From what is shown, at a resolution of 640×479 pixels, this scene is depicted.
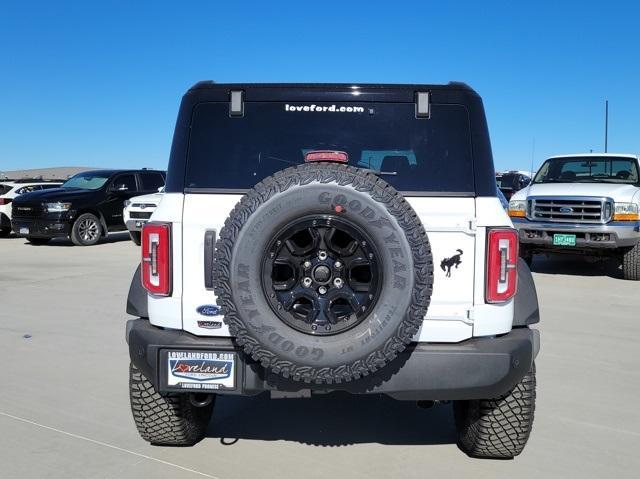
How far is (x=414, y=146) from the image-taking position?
3.14 metres

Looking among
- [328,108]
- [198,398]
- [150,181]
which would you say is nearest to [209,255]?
[198,398]

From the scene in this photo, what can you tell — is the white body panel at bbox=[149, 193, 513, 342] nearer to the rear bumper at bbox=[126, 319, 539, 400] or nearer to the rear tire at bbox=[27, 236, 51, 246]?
the rear bumper at bbox=[126, 319, 539, 400]

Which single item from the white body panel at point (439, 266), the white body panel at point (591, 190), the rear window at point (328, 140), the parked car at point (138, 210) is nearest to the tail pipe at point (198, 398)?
the white body panel at point (439, 266)

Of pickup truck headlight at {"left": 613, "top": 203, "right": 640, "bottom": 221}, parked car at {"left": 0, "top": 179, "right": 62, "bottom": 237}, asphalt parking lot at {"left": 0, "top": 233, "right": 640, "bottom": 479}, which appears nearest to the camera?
asphalt parking lot at {"left": 0, "top": 233, "right": 640, "bottom": 479}

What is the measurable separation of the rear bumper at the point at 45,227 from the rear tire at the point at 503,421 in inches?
500

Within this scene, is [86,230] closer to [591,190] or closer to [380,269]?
[591,190]

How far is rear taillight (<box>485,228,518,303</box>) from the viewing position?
291 cm

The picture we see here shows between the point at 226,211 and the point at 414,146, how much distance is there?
3.31 feet

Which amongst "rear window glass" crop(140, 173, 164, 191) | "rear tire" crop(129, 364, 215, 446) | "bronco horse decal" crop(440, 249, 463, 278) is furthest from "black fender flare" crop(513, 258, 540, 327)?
"rear window glass" crop(140, 173, 164, 191)

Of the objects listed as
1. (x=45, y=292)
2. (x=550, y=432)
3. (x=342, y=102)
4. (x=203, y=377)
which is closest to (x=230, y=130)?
(x=342, y=102)

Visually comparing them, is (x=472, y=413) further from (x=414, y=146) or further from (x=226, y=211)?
(x=226, y=211)

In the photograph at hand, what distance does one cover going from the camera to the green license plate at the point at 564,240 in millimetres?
9477

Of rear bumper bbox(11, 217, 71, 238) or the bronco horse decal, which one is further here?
rear bumper bbox(11, 217, 71, 238)

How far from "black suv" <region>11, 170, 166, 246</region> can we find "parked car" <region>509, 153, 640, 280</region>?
930 centimetres
